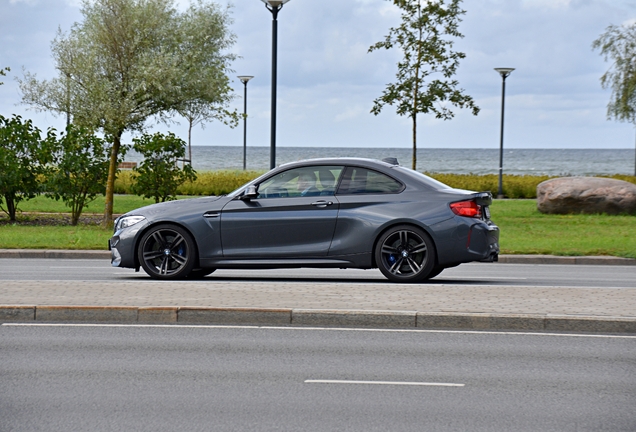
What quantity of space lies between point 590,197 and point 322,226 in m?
16.8

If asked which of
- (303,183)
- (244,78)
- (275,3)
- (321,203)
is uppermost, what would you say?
(244,78)

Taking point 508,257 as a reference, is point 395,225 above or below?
above

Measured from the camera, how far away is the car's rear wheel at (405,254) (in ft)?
37.4

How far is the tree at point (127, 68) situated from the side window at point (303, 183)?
995 cm

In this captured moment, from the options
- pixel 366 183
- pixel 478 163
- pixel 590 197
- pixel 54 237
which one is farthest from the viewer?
pixel 478 163

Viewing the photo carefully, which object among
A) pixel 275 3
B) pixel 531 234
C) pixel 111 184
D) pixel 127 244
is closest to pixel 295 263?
pixel 127 244

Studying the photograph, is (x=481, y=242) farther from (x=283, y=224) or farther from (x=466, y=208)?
(x=283, y=224)

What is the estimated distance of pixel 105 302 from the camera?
9523mm

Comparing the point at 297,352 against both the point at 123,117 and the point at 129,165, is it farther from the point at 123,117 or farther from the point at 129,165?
the point at 129,165

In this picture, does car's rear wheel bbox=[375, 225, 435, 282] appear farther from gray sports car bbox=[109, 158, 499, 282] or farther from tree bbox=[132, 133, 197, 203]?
tree bbox=[132, 133, 197, 203]

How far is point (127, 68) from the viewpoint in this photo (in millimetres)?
21781

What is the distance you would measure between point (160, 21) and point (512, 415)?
59.3ft

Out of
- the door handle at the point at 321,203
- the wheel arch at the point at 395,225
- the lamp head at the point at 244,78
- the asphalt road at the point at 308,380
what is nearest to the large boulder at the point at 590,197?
the wheel arch at the point at 395,225

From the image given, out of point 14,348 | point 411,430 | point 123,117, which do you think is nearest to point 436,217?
point 14,348
